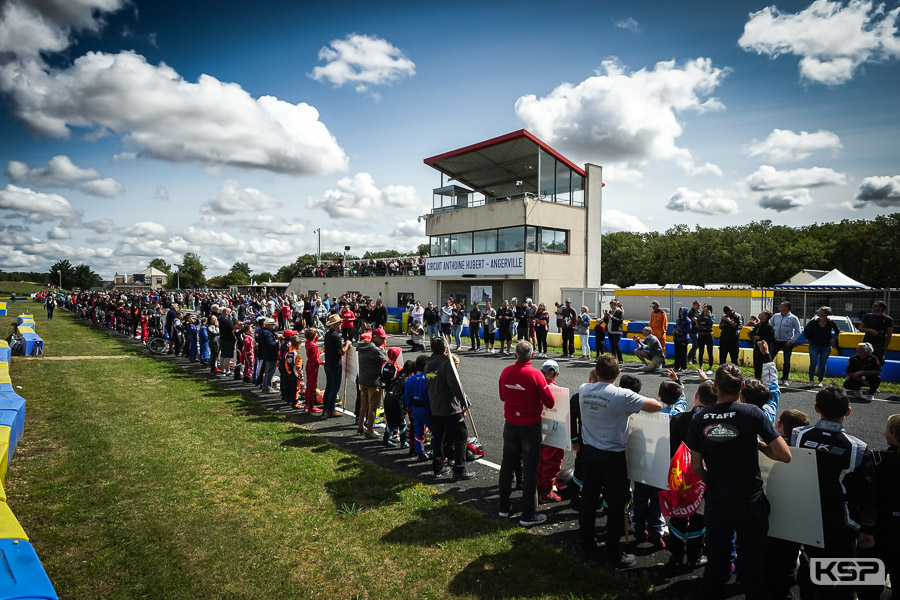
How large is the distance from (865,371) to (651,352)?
15.4 ft

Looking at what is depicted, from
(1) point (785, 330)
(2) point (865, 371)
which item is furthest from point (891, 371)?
(1) point (785, 330)

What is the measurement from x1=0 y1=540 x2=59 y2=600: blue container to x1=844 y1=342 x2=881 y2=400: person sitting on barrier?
13.4 meters

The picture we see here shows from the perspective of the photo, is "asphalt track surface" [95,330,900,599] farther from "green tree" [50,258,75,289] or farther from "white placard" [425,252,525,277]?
"green tree" [50,258,75,289]

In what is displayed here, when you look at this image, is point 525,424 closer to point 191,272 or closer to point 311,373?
point 311,373

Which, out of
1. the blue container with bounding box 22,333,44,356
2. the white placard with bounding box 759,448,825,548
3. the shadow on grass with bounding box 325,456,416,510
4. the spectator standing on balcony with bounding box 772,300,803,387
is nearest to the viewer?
the white placard with bounding box 759,448,825,548

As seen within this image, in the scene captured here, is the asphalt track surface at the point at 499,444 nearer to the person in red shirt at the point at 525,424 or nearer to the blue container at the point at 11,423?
the person in red shirt at the point at 525,424

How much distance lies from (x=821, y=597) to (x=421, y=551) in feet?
10.7

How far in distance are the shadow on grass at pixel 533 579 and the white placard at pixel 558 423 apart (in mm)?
1280

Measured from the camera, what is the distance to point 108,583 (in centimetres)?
397

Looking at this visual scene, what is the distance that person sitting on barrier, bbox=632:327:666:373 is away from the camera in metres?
13.1

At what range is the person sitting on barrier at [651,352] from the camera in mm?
13089

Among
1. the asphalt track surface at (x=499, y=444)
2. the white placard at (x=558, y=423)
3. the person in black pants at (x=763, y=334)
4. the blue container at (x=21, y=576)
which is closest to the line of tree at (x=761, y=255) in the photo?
the person in black pants at (x=763, y=334)

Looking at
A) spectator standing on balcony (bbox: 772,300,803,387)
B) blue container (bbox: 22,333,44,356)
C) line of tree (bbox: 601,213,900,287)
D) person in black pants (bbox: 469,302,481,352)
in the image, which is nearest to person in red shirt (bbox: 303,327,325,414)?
person in black pants (bbox: 469,302,481,352)

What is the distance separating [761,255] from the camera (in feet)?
189
